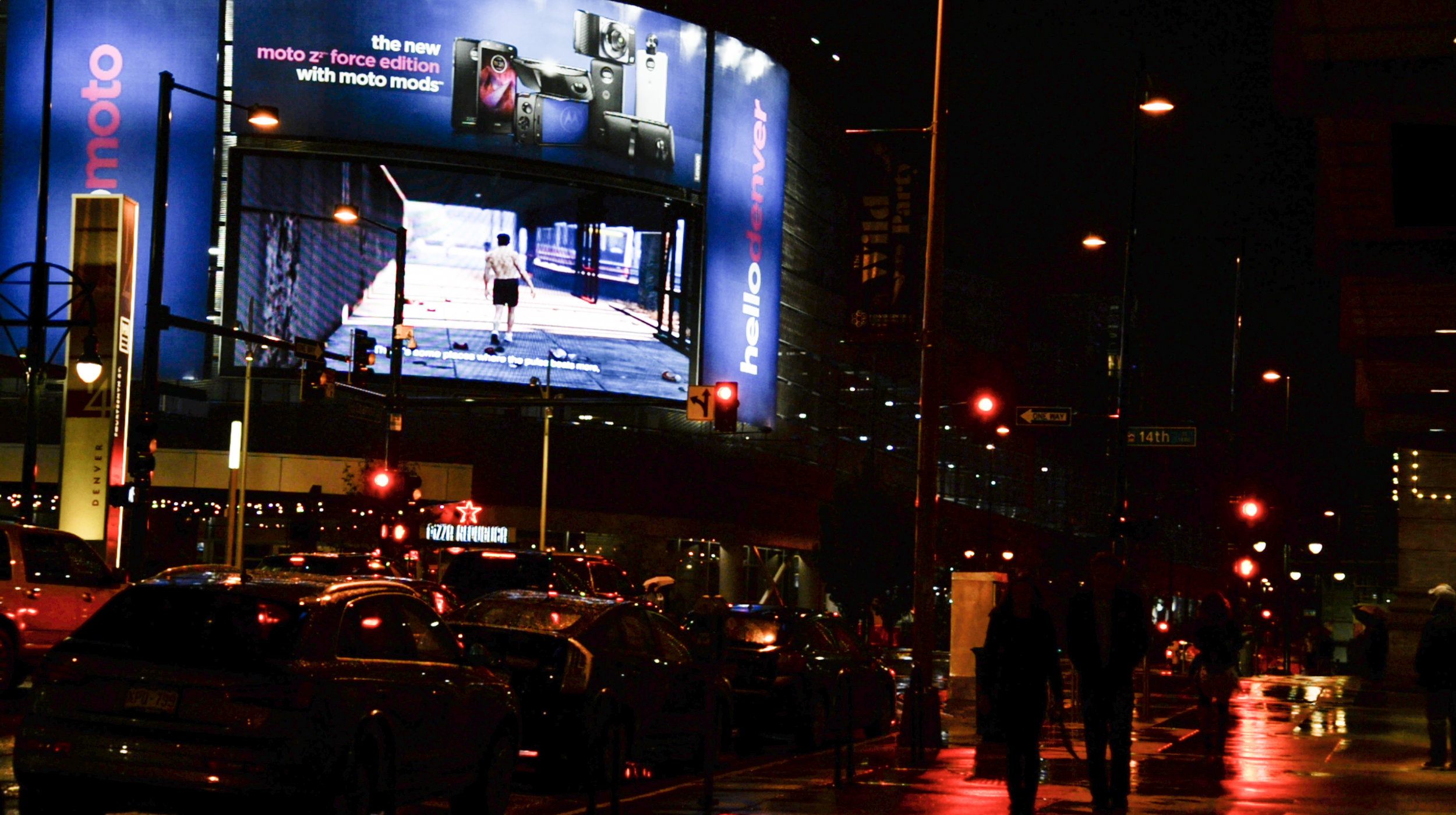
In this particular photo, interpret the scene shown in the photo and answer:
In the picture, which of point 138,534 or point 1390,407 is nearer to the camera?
point 138,534

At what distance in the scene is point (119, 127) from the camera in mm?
61719

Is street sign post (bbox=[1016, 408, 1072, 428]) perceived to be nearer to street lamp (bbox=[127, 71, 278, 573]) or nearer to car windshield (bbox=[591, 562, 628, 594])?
car windshield (bbox=[591, 562, 628, 594])

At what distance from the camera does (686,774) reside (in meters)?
16.7

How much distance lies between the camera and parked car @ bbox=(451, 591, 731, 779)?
46.7 ft

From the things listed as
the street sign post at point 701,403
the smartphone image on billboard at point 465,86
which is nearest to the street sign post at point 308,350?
the street sign post at point 701,403

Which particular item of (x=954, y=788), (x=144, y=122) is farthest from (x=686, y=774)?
(x=144, y=122)

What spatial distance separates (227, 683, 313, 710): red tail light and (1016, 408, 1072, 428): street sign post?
716 inches

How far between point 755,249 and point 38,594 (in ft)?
177

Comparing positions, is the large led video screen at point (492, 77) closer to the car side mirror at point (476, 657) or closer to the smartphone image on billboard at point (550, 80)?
the smartphone image on billboard at point (550, 80)

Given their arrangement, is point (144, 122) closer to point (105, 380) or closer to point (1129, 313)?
point (105, 380)

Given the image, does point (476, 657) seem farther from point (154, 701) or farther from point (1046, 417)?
point (1046, 417)

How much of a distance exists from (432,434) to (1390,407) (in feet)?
128

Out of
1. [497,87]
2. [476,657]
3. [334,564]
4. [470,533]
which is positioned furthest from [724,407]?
[497,87]

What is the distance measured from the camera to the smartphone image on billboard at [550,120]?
6412 centimetres
